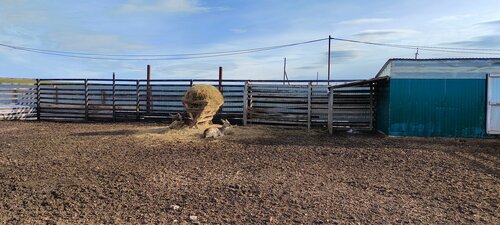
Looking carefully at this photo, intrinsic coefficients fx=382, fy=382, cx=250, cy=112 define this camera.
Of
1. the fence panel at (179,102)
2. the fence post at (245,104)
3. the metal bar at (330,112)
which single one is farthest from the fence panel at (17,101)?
the metal bar at (330,112)

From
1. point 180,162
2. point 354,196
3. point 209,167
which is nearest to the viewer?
point 354,196

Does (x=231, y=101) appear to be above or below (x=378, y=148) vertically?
above

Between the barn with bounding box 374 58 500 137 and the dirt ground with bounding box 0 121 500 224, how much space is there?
4.05 ft

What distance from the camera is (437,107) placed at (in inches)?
414

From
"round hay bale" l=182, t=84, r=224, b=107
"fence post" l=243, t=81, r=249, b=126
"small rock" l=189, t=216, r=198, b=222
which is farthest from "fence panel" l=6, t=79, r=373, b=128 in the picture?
"small rock" l=189, t=216, r=198, b=222

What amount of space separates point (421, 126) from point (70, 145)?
909cm

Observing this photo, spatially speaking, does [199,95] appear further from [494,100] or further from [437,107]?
[494,100]

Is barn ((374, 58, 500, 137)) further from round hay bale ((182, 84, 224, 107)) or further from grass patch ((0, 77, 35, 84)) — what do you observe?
grass patch ((0, 77, 35, 84))

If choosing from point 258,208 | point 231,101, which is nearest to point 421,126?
point 231,101

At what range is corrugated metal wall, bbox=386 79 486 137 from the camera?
10.4 m

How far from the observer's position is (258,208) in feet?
14.0

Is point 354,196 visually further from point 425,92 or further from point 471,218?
point 425,92

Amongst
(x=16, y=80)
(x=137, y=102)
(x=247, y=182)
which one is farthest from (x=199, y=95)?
(x=16, y=80)

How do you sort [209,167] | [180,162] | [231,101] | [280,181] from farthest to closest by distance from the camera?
1. [231,101]
2. [180,162]
3. [209,167]
4. [280,181]
